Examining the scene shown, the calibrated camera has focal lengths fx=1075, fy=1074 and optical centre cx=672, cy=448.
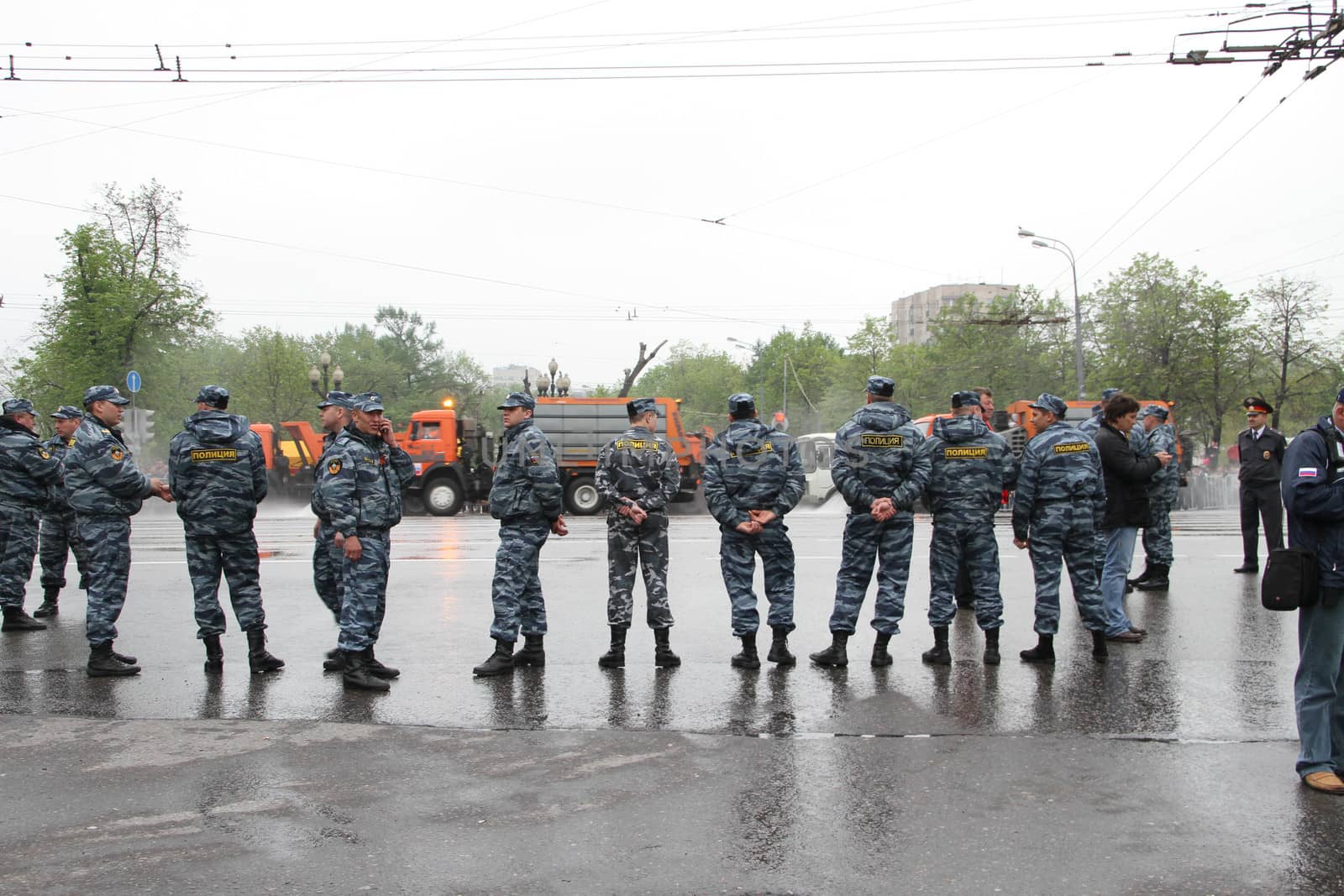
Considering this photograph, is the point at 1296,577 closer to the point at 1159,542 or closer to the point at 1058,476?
the point at 1058,476

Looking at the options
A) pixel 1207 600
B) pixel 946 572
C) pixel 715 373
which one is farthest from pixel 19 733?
pixel 715 373

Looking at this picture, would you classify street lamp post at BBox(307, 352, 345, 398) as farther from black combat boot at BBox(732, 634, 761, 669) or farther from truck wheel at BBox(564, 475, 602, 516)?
black combat boot at BBox(732, 634, 761, 669)

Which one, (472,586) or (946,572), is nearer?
(946,572)

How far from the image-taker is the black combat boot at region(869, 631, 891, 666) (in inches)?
276

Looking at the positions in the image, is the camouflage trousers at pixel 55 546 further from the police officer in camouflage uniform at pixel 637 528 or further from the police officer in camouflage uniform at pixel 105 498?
the police officer in camouflage uniform at pixel 637 528

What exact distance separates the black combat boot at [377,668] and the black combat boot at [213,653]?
112 cm

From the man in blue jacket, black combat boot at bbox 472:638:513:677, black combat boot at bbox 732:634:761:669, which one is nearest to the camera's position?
the man in blue jacket

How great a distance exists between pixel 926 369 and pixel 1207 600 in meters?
41.5

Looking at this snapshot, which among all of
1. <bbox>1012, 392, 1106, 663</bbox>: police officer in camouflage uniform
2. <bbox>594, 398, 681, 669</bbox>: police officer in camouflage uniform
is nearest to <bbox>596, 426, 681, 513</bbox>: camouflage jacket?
<bbox>594, 398, 681, 669</bbox>: police officer in camouflage uniform

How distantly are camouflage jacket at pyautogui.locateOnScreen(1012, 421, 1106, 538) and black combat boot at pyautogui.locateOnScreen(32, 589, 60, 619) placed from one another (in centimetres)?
811

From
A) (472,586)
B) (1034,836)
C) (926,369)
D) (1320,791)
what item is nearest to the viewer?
(1034,836)

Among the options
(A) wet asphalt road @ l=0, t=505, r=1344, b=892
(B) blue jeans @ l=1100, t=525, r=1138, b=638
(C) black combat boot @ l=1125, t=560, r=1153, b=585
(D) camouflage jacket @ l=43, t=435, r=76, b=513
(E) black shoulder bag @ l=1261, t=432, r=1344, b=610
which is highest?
(D) camouflage jacket @ l=43, t=435, r=76, b=513

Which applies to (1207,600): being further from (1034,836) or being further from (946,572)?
(1034,836)

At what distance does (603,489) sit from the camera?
730 centimetres
